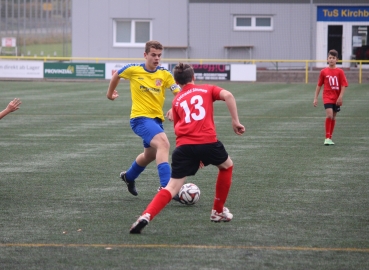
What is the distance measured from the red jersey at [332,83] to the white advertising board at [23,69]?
80.3 feet

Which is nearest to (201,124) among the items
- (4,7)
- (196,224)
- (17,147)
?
(196,224)

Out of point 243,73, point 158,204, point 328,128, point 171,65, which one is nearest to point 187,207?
point 158,204

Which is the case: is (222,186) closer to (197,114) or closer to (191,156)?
(191,156)

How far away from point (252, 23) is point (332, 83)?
2681 cm

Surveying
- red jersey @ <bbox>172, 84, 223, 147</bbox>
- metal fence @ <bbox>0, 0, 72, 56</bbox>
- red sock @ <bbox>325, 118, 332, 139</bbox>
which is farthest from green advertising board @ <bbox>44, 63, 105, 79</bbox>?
red jersey @ <bbox>172, 84, 223, 147</bbox>

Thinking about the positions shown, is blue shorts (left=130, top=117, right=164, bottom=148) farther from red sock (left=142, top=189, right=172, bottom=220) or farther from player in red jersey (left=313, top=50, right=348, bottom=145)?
player in red jersey (left=313, top=50, right=348, bottom=145)

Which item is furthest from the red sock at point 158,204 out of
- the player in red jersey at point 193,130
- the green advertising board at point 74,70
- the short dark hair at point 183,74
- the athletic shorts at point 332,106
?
the green advertising board at point 74,70

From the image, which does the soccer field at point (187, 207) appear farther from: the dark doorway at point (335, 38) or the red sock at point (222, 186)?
the dark doorway at point (335, 38)

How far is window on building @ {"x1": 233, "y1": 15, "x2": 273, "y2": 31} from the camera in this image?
4025 cm

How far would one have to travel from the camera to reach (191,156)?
6.86 meters

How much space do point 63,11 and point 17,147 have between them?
43.2 m

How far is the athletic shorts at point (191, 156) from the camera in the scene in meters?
6.82

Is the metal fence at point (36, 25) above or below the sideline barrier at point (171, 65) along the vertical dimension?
Result: above

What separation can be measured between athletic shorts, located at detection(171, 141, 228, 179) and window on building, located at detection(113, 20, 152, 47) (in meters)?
35.2
